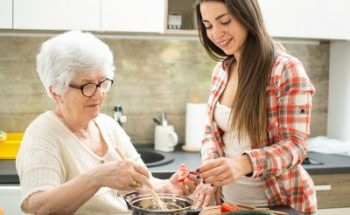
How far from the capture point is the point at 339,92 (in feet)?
10.2

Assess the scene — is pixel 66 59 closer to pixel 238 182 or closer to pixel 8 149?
pixel 238 182

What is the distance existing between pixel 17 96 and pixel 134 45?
0.78 metres

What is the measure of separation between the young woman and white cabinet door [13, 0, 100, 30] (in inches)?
33.0

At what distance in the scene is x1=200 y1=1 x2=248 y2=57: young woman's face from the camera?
1704 millimetres

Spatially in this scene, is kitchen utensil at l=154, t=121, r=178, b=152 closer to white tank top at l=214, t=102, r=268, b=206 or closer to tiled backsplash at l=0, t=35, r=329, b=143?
tiled backsplash at l=0, t=35, r=329, b=143

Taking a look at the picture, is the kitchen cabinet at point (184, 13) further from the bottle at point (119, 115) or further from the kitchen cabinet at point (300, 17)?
the bottle at point (119, 115)

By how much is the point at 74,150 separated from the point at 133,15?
1.08m

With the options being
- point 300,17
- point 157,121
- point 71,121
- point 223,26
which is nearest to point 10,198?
point 71,121

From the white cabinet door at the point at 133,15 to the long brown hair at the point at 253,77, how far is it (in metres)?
0.84

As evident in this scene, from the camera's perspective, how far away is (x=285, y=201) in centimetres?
174

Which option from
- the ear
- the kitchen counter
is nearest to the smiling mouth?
the ear

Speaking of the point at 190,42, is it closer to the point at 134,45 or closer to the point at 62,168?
the point at 134,45

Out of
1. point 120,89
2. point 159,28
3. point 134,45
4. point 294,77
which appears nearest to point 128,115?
point 120,89

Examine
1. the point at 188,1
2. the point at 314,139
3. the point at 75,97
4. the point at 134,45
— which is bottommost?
the point at 314,139
